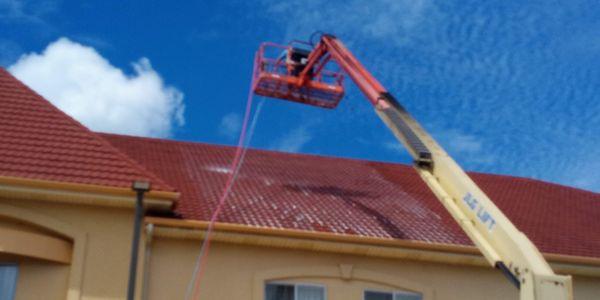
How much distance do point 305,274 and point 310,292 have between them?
35 centimetres

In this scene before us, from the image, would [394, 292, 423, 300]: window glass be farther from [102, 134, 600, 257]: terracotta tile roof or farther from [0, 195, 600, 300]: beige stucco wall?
[102, 134, 600, 257]: terracotta tile roof

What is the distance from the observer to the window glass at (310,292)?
14.0 metres

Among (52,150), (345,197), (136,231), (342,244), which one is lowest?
(136,231)

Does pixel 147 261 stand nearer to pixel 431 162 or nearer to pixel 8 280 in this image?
pixel 8 280

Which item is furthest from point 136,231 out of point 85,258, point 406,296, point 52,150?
point 406,296

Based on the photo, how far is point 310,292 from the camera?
14086 millimetres

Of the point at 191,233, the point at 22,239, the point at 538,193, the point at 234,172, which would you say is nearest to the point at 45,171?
the point at 22,239

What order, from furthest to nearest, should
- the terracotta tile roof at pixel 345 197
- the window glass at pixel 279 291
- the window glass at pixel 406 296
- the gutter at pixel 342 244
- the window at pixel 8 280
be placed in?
the terracotta tile roof at pixel 345 197
the window glass at pixel 406 296
the window glass at pixel 279 291
the gutter at pixel 342 244
the window at pixel 8 280

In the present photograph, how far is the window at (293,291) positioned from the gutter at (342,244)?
66 centimetres

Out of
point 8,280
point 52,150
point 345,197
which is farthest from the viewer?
point 345,197

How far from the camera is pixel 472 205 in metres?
11.8

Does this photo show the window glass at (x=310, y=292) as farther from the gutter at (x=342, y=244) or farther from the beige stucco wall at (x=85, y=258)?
the beige stucco wall at (x=85, y=258)

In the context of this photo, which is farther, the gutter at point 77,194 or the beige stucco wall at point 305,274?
→ the beige stucco wall at point 305,274

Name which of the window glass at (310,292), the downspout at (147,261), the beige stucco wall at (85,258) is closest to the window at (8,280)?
the beige stucco wall at (85,258)
